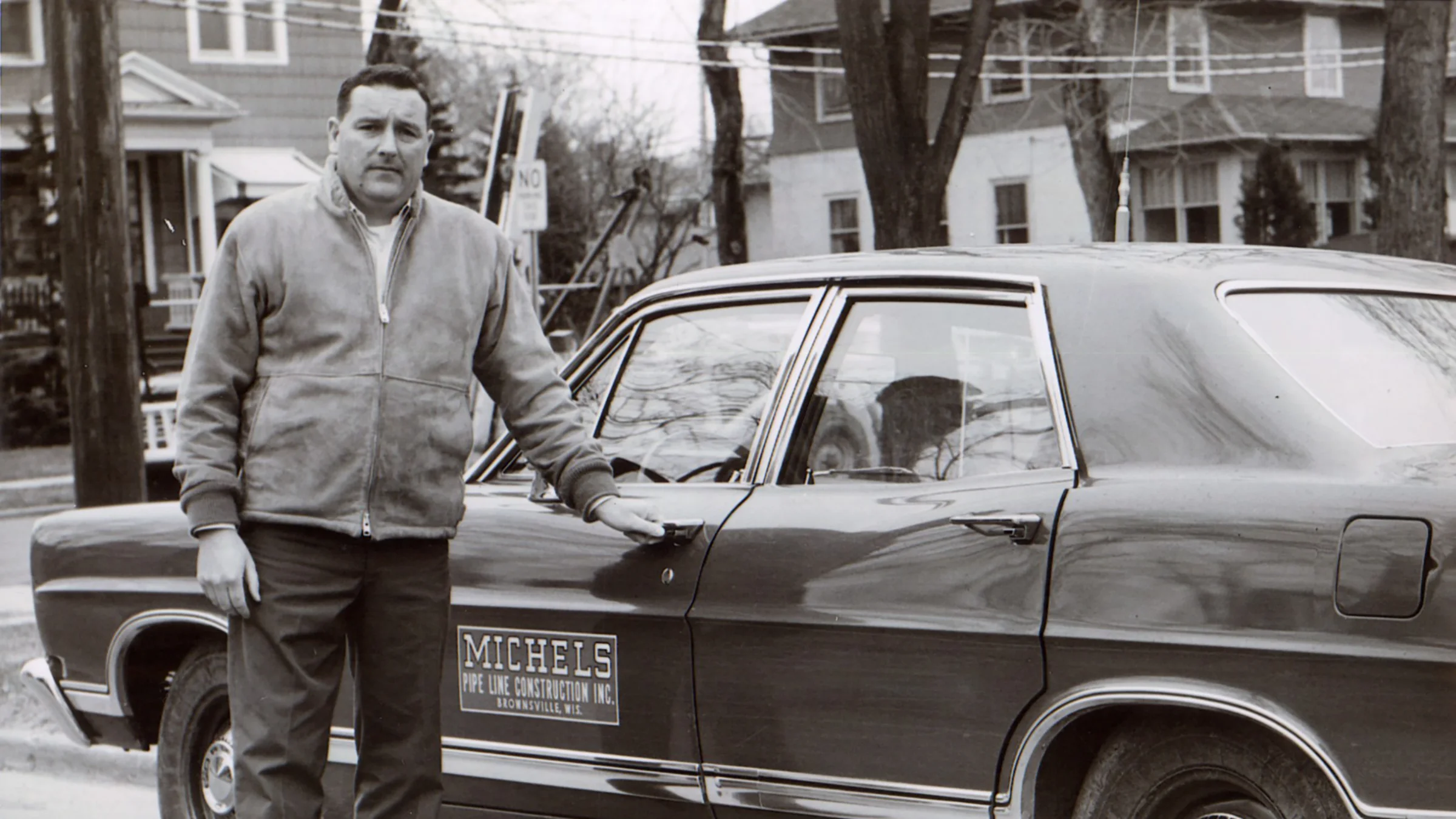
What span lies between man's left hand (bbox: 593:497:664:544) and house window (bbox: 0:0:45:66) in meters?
24.7

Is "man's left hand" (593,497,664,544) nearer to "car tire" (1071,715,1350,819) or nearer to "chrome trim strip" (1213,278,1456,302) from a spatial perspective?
"car tire" (1071,715,1350,819)

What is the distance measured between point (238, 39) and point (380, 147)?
26.4 meters

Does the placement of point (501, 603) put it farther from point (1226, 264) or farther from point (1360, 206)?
point (1360, 206)

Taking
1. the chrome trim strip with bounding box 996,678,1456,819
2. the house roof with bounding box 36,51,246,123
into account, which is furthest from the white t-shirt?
the house roof with bounding box 36,51,246,123

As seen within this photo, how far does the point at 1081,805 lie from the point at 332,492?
1.60 m

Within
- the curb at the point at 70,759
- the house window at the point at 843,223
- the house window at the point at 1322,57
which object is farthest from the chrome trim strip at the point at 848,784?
the house window at the point at 1322,57

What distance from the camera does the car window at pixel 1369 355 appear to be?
3.54 m

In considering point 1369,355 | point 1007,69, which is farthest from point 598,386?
point 1007,69

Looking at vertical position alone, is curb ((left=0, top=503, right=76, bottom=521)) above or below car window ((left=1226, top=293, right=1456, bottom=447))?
below

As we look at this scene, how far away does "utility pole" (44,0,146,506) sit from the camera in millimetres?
8102

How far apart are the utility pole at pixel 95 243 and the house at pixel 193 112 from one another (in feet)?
54.6

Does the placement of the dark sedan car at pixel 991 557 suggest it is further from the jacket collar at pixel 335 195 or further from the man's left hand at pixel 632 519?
the jacket collar at pixel 335 195

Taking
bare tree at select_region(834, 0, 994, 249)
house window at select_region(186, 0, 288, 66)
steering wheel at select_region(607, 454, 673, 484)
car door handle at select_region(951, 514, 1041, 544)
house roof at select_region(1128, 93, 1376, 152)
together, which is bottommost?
car door handle at select_region(951, 514, 1041, 544)

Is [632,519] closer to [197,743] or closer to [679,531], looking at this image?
[679,531]
